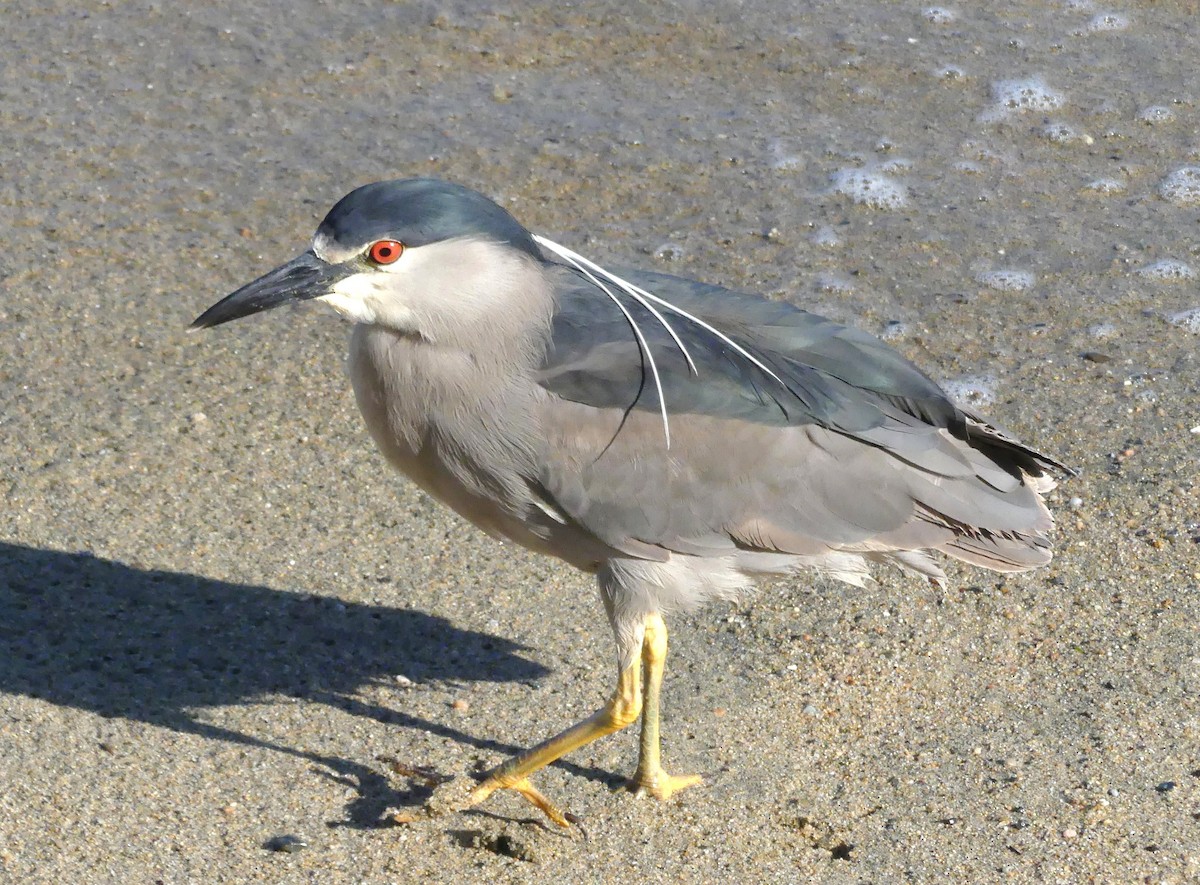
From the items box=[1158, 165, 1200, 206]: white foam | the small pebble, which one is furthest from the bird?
box=[1158, 165, 1200, 206]: white foam

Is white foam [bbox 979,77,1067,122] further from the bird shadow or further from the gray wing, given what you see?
the bird shadow

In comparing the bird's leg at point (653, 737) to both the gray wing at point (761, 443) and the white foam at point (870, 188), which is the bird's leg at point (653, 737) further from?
the white foam at point (870, 188)

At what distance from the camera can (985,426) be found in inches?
132

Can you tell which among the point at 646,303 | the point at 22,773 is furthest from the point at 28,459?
the point at 646,303

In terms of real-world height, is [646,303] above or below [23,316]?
above

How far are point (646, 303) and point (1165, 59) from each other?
14.7ft

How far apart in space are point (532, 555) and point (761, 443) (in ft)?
3.50

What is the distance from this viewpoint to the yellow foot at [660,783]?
10.8ft

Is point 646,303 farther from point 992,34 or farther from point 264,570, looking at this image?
point 992,34

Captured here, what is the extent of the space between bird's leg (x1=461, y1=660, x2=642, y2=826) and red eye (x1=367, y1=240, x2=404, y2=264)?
101cm

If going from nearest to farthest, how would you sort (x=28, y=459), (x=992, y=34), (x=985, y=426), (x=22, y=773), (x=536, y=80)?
(x=22, y=773) < (x=985, y=426) < (x=28, y=459) < (x=536, y=80) < (x=992, y=34)

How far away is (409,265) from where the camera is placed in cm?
294

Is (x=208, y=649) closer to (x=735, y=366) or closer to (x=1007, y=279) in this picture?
(x=735, y=366)

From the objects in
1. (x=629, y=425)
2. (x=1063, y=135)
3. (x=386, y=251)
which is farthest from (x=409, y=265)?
(x=1063, y=135)
